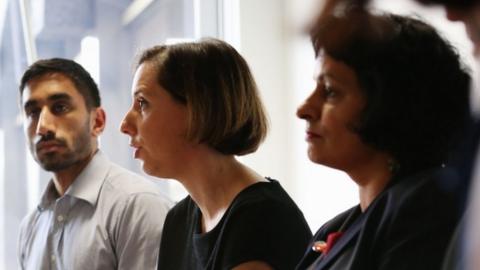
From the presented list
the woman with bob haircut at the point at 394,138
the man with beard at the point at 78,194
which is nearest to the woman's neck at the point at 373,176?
the woman with bob haircut at the point at 394,138

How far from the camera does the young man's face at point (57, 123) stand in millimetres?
2172

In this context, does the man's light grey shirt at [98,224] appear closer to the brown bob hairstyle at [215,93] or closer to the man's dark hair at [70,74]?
the man's dark hair at [70,74]

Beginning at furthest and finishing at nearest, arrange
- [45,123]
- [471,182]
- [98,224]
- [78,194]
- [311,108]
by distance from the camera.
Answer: [45,123], [78,194], [98,224], [311,108], [471,182]

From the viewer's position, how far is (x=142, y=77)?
159 cm

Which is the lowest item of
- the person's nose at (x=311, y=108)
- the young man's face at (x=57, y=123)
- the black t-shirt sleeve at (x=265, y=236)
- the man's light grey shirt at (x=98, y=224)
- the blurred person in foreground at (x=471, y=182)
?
the man's light grey shirt at (x=98, y=224)

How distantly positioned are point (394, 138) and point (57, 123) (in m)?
1.40

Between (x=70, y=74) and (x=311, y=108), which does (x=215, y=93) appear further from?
(x=70, y=74)

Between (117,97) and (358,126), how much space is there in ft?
6.56

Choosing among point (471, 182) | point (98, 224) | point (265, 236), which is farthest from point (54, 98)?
point (471, 182)

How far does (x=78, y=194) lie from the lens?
206 centimetres

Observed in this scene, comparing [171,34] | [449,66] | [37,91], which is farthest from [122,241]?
[171,34]

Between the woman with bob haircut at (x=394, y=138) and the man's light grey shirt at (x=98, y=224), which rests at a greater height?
the woman with bob haircut at (x=394, y=138)

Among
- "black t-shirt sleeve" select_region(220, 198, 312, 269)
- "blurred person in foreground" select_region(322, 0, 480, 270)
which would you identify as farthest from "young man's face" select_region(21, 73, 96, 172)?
"blurred person in foreground" select_region(322, 0, 480, 270)

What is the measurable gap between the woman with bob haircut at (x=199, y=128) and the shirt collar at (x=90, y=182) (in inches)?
19.4
